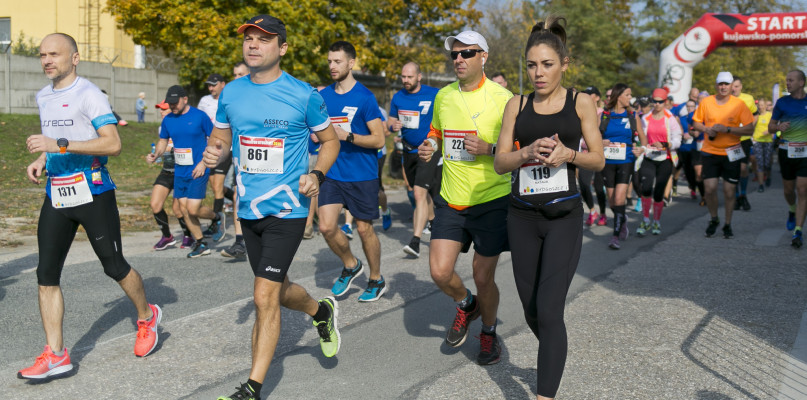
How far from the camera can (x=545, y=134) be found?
160 inches

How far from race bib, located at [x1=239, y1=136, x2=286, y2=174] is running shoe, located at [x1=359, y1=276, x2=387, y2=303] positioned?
2.56m

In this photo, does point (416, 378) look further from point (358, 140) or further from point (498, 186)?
point (358, 140)

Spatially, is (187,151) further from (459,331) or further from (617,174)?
(617,174)

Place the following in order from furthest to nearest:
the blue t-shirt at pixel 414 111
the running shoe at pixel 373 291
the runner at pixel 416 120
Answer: the blue t-shirt at pixel 414 111, the runner at pixel 416 120, the running shoe at pixel 373 291

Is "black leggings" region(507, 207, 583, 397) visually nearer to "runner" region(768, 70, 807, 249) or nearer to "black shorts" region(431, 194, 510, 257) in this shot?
"black shorts" region(431, 194, 510, 257)

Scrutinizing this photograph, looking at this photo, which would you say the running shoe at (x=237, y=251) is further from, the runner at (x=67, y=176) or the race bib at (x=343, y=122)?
the runner at (x=67, y=176)

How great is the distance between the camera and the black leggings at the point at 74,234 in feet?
15.8

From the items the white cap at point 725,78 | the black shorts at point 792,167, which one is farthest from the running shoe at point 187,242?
the black shorts at point 792,167

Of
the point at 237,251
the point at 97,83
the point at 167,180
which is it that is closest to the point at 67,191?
the point at 237,251

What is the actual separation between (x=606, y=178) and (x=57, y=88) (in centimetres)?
765

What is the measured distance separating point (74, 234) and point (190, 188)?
3.94 metres

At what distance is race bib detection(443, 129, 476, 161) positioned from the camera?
5.11 metres

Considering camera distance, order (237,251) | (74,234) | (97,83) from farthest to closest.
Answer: (97,83) → (237,251) → (74,234)

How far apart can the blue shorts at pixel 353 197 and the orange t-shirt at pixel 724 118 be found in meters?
5.53
